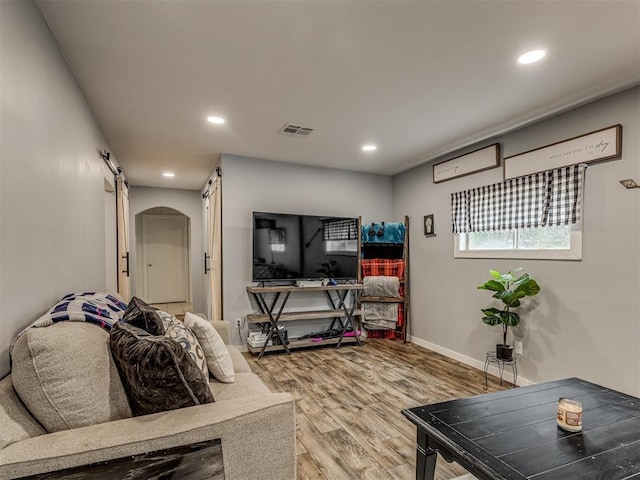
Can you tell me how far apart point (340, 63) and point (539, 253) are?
2.43 m

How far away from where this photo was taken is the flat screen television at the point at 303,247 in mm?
4145

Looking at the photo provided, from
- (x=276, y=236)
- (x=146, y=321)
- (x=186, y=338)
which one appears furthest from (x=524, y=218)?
(x=146, y=321)

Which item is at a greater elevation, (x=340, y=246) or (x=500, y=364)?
(x=340, y=246)

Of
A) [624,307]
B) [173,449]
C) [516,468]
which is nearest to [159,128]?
[173,449]

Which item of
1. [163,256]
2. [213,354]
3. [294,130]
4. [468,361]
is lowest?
[468,361]

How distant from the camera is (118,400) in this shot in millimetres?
1240

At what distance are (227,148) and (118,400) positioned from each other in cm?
324

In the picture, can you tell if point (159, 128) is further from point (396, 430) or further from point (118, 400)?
point (396, 430)

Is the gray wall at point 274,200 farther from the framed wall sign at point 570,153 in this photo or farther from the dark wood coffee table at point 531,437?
the dark wood coffee table at point 531,437

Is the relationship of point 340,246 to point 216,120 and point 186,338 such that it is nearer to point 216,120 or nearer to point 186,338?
point 216,120

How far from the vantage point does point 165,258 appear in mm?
8164

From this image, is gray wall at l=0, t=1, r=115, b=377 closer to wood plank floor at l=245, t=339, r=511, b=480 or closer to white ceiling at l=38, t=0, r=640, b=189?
white ceiling at l=38, t=0, r=640, b=189

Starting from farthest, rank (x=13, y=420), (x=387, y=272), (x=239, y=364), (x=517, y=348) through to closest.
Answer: (x=387, y=272) < (x=517, y=348) < (x=239, y=364) < (x=13, y=420)

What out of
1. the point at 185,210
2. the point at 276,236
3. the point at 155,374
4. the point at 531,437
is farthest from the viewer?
the point at 185,210
